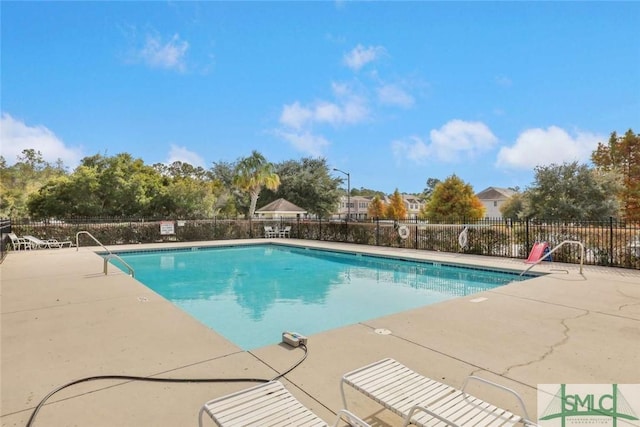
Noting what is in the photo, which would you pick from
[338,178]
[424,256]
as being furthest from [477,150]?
[424,256]

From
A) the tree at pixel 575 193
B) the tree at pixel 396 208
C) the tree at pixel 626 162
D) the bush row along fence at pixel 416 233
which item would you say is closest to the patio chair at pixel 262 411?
the bush row along fence at pixel 416 233

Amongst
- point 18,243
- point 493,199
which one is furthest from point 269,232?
point 493,199

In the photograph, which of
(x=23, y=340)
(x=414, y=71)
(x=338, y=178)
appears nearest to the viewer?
(x=23, y=340)

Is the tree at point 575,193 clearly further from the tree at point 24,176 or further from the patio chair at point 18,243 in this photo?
the tree at point 24,176

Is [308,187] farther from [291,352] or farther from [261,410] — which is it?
[261,410]

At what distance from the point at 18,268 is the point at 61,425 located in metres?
9.39

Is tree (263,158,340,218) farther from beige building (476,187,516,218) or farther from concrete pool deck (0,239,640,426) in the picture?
concrete pool deck (0,239,640,426)

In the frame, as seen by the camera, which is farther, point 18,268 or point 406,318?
point 18,268

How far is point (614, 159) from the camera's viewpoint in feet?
93.9

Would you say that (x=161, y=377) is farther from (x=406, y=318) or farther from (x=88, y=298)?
(x=88, y=298)

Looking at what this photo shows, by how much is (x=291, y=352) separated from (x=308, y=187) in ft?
109

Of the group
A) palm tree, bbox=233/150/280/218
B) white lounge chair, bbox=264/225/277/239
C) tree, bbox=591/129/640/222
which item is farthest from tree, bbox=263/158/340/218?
tree, bbox=591/129/640/222

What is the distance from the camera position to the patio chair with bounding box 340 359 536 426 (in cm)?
200

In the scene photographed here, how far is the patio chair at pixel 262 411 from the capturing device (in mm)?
2010
